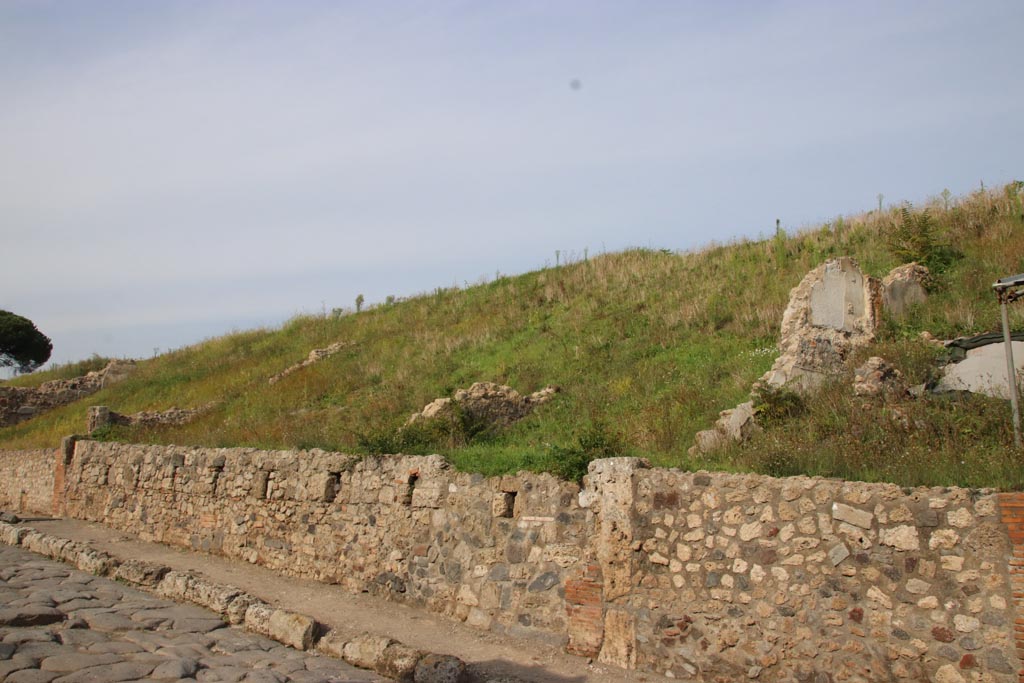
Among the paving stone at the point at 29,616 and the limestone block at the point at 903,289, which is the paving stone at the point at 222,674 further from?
the limestone block at the point at 903,289

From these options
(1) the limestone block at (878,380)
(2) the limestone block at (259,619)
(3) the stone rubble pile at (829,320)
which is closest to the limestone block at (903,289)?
(3) the stone rubble pile at (829,320)

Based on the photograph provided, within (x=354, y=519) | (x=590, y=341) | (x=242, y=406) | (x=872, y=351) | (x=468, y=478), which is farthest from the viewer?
(x=242, y=406)

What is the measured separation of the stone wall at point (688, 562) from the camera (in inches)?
242

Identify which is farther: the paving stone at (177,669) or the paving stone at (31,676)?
the paving stone at (177,669)

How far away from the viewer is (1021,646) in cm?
575

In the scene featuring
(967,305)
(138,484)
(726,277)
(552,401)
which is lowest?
(138,484)

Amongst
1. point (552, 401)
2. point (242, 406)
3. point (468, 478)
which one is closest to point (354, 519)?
point (468, 478)

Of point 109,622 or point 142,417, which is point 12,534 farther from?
point 142,417

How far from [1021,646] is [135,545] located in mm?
13458

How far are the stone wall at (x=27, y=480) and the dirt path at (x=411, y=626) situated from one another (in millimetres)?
7093

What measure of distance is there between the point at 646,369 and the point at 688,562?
7.19 meters

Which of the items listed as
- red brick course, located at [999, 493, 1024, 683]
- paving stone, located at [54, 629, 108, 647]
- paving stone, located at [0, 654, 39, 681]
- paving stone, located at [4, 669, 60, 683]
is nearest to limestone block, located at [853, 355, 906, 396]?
red brick course, located at [999, 493, 1024, 683]

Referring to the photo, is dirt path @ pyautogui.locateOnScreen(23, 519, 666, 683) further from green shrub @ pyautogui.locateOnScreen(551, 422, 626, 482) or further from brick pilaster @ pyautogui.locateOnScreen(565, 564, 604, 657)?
green shrub @ pyautogui.locateOnScreen(551, 422, 626, 482)

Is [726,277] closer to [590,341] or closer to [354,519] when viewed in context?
[590,341]
